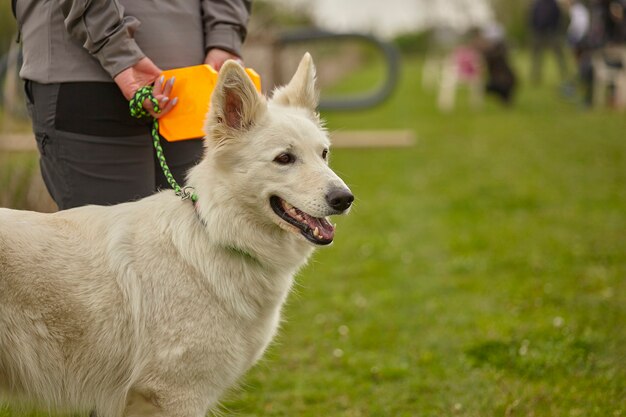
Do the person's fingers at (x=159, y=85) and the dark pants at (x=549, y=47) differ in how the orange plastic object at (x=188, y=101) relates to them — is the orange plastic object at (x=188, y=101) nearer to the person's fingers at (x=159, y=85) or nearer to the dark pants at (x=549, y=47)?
the person's fingers at (x=159, y=85)

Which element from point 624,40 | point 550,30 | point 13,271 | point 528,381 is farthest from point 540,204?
point 550,30

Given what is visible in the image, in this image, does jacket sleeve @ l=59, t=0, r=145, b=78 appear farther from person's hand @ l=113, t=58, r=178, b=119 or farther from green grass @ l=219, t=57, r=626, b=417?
green grass @ l=219, t=57, r=626, b=417

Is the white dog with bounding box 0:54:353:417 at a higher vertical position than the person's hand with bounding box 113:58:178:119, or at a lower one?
lower

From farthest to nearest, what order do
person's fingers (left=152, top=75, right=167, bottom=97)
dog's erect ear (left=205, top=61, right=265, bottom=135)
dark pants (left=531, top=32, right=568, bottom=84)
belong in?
dark pants (left=531, top=32, right=568, bottom=84)
person's fingers (left=152, top=75, right=167, bottom=97)
dog's erect ear (left=205, top=61, right=265, bottom=135)

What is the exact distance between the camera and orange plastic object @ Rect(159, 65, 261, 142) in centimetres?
315

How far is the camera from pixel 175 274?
9.27 feet

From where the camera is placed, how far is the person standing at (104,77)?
2988mm

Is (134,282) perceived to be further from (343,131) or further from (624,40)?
(624,40)

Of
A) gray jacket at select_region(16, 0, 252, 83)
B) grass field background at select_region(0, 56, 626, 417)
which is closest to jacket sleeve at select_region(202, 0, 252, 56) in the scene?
gray jacket at select_region(16, 0, 252, 83)

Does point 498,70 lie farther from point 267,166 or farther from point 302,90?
point 267,166

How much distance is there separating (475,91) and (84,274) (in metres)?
18.2

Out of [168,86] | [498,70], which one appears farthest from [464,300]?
[498,70]

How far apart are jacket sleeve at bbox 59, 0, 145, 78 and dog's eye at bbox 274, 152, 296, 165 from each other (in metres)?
0.75

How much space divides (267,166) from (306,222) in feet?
0.97
